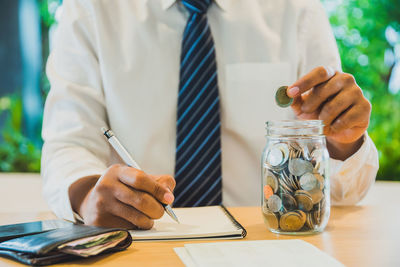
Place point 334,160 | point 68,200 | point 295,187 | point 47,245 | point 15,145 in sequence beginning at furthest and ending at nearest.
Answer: point 15,145 < point 334,160 < point 68,200 < point 295,187 < point 47,245

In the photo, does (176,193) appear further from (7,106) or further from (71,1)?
(7,106)

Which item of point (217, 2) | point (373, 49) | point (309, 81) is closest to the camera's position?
point (309, 81)

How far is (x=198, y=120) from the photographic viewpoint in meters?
1.29

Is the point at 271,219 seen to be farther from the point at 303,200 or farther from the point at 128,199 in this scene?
the point at 128,199

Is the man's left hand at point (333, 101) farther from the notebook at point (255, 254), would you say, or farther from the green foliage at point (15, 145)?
the green foliage at point (15, 145)

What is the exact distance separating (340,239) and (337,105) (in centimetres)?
28

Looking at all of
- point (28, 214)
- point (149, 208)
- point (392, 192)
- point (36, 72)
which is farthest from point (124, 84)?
point (36, 72)

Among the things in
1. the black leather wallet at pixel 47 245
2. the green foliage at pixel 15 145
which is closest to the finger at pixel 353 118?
the black leather wallet at pixel 47 245

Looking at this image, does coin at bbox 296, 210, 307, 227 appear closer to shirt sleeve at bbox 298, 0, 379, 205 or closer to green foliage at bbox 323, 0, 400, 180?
shirt sleeve at bbox 298, 0, 379, 205

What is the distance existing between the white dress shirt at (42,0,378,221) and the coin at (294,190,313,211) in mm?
588

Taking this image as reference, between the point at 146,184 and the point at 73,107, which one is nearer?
the point at 146,184

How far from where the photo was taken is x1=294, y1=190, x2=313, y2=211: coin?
79cm

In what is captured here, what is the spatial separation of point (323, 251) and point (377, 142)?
2206mm

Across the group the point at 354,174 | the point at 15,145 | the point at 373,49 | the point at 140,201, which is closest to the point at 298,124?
the point at 140,201
